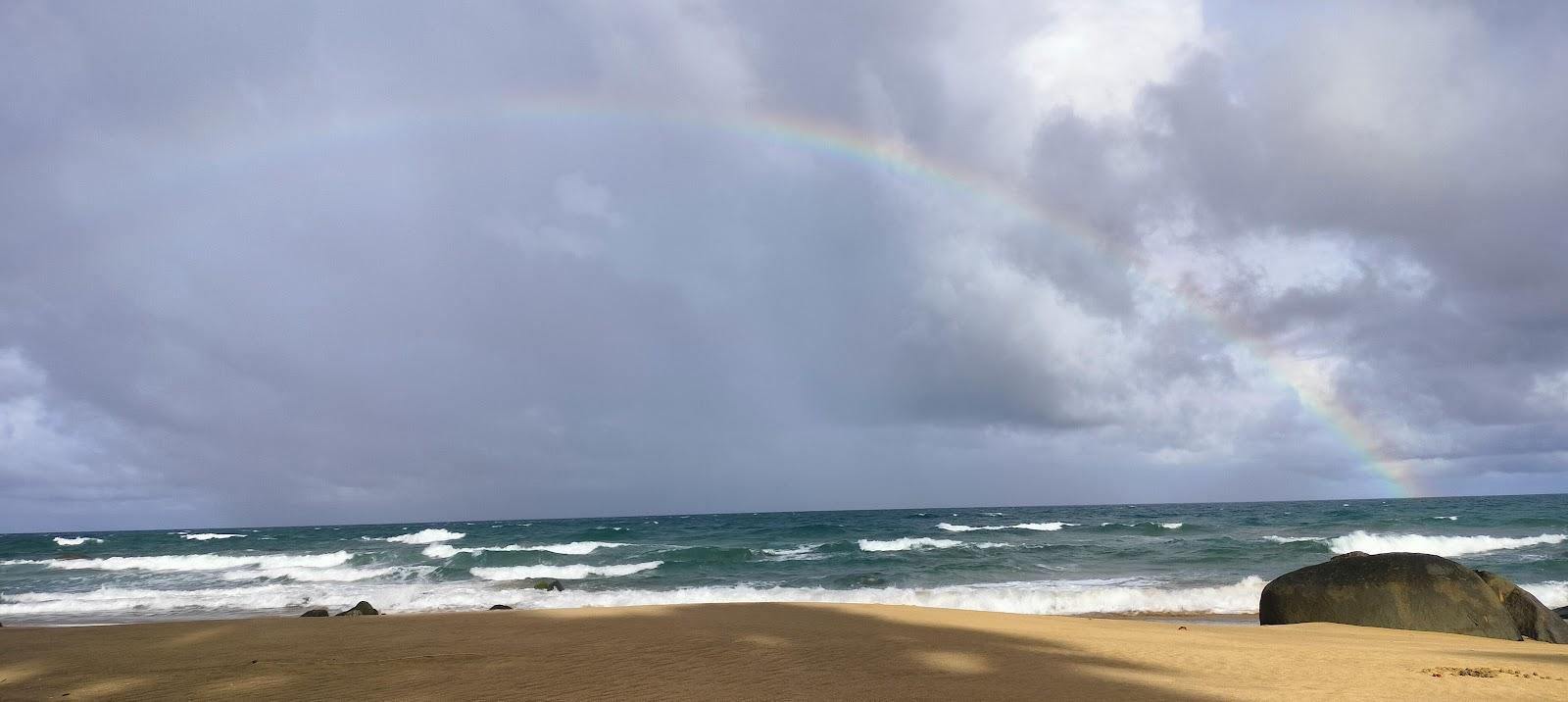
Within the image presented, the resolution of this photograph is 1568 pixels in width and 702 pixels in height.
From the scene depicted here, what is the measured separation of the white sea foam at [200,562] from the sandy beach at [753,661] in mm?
30772

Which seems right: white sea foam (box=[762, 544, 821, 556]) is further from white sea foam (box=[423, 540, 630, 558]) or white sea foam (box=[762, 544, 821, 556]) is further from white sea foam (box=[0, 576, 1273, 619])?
white sea foam (box=[0, 576, 1273, 619])

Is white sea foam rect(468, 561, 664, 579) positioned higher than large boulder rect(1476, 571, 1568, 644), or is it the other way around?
large boulder rect(1476, 571, 1568, 644)

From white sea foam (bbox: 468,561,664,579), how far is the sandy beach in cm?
1998

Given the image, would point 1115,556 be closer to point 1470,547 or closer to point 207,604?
point 1470,547

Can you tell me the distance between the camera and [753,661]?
28.4 ft

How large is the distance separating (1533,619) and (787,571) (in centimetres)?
2158

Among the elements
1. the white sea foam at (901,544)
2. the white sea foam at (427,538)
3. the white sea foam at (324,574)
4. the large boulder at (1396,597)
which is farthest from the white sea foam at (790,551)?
the white sea foam at (427,538)

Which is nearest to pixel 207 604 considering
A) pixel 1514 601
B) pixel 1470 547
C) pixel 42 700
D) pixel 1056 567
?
pixel 42 700

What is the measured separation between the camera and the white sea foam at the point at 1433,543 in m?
35.1

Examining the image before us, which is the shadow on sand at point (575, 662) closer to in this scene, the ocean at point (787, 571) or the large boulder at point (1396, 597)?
the large boulder at point (1396, 597)

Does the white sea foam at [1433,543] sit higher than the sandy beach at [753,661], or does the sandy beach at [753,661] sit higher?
the sandy beach at [753,661]

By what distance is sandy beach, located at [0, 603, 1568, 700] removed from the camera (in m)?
7.44

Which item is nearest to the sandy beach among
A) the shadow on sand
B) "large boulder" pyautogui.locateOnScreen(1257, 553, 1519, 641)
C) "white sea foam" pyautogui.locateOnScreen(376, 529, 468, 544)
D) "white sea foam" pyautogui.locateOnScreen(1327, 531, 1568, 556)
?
the shadow on sand

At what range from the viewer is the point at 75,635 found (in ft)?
38.5
